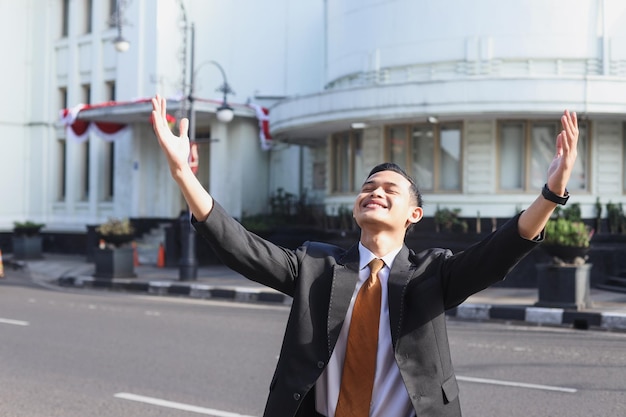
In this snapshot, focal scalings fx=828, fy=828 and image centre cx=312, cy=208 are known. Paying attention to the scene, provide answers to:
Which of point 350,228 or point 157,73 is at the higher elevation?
point 157,73

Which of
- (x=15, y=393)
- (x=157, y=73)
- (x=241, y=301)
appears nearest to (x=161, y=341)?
(x=15, y=393)

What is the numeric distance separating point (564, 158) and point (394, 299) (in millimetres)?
723

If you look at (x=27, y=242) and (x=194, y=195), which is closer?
(x=194, y=195)

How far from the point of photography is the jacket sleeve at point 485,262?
2672mm

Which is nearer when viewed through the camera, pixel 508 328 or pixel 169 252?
pixel 508 328

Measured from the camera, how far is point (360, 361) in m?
2.76

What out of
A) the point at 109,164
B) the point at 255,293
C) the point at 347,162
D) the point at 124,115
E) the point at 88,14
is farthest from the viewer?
the point at 88,14

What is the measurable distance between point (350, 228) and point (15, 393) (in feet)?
44.6

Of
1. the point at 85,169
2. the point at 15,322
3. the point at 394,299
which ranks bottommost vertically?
the point at 15,322

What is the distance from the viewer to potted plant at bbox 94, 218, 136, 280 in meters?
19.1

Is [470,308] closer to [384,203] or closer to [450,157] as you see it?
[450,157]

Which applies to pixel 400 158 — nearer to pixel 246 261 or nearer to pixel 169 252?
pixel 169 252

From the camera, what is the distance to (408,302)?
282 centimetres

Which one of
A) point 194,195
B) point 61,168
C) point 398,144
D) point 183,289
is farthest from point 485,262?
point 61,168
